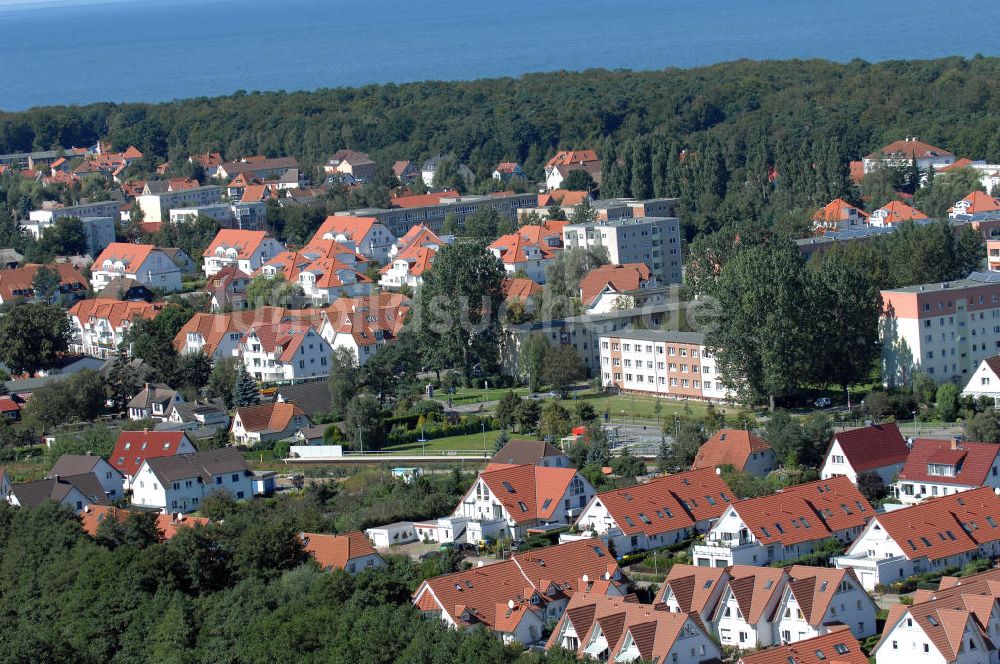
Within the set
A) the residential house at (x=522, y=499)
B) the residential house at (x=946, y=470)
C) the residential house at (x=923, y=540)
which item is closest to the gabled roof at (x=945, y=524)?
the residential house at (x=923, y=540)

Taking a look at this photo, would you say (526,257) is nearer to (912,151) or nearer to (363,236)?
(363,236)

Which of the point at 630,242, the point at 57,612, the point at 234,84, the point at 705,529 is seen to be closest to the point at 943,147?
the point at 630,242

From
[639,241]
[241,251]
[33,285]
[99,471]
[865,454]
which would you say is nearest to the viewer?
[865,454]

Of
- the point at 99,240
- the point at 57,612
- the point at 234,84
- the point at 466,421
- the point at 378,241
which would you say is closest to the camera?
the point at 57,612

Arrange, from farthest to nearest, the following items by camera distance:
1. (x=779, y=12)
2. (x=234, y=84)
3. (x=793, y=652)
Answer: (x=779, y=12)
(x=234, y=84)
(x=793, y=652)

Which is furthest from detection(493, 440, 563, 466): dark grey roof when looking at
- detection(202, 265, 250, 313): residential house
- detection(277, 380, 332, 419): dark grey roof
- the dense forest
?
the dense forest

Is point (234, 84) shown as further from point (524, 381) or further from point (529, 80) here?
point (524, 381)

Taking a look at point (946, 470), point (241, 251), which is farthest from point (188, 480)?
point (241, 251)

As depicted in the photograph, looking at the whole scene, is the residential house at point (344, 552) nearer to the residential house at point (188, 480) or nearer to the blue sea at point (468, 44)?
the residential house at point (188, 480)
